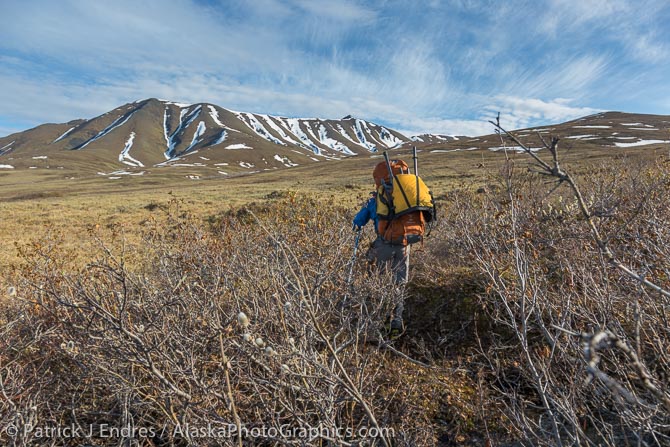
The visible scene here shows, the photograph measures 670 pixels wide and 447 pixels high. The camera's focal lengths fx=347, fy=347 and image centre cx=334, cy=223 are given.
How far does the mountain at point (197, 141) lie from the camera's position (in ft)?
255

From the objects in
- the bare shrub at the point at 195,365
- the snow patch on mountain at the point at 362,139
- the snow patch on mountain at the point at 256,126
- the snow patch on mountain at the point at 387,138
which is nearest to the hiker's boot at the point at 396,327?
the bare shrub at the point at 195,365

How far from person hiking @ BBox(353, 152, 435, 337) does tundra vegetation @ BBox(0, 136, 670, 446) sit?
31 centimetres

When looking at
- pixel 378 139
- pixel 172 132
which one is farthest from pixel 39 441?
pixel 378 139

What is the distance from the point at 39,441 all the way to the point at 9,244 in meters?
12.1

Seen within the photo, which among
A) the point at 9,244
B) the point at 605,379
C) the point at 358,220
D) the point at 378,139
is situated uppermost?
the point at 378,139

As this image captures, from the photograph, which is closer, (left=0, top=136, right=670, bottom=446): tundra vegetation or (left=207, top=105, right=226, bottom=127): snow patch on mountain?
(left=0, top=136, right=670, bottom=446): tundra vegetation

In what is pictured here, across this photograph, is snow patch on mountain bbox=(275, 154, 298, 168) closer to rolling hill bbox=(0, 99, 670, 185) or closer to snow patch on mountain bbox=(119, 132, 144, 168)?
rolling hill bbox=(0, 99, 670, 185)

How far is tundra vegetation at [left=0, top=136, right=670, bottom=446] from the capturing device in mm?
1798

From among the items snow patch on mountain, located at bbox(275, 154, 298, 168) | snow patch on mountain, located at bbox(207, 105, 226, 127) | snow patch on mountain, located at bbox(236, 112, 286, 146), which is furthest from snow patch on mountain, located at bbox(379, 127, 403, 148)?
snow patch on mountain, located at bbox(275, 154, 298, 168)

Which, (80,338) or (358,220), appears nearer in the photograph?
(80,338)

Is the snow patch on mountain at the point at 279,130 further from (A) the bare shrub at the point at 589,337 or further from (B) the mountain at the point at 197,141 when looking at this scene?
(A) the bare shrub at the point at 589,337

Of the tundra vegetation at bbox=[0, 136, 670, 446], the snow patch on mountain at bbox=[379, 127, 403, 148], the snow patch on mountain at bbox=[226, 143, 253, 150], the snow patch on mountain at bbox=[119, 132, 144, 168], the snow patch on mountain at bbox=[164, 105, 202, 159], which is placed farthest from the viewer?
the snow patch on mountain at bbox=[379, 127, 403, 148]

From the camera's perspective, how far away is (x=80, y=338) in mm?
2643

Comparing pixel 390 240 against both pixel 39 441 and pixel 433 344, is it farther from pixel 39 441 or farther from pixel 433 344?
pixel 39 441
